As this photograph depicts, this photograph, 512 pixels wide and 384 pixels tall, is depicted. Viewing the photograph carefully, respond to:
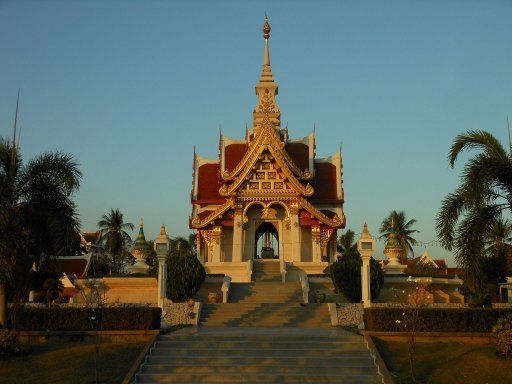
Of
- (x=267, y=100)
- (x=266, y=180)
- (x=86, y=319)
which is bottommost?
(x=86, y=319)

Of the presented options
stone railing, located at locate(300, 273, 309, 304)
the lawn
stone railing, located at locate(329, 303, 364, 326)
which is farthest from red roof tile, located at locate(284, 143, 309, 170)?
the lawn

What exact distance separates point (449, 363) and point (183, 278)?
A: 11194mm

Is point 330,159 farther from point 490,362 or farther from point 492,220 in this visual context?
point 490,362

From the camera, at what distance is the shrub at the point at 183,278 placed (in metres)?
23.5

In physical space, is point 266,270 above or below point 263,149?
below

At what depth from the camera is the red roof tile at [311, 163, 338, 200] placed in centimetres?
3503

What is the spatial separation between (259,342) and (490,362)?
5129 millimetres

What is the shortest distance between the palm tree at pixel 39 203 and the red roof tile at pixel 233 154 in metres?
18.4

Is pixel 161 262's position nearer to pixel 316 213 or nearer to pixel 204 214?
pixel 316 213

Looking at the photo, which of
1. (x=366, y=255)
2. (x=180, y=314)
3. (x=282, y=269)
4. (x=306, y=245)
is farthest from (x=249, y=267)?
(x=366, y=255)

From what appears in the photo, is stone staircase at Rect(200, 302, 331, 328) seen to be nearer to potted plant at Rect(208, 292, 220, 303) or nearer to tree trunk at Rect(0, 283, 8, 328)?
potted plant at Rect(208, 292, 220, 303)

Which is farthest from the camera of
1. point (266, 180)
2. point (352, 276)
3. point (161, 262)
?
point (266, 180)

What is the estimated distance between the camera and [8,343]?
49.7ft

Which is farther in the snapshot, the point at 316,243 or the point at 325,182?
the point at 325,182
